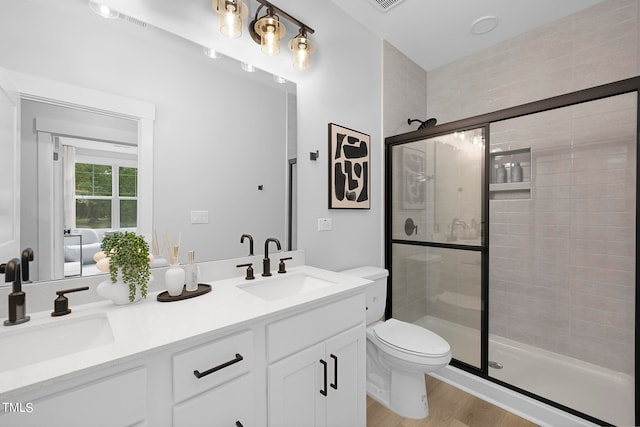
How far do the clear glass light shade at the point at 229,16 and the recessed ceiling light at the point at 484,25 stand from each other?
1.84 meters

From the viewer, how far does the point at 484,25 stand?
2170 millimetres

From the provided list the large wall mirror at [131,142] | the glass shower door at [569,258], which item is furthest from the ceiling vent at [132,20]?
the glass shower door at [569,258]

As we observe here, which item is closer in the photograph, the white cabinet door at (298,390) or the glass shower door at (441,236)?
the white cabinet door at (298,390)

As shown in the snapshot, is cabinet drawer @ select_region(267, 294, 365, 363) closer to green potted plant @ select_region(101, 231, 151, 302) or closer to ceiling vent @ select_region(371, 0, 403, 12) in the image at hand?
green potted plant @ select_region(101, 231, 151, 302)

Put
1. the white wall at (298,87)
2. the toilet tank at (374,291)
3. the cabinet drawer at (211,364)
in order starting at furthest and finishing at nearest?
the toilet tank at (374,291), the white wall at (298,87), the cabinet drawer at (211,364)

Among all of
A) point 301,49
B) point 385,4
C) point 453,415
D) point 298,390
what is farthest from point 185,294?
point 385,4

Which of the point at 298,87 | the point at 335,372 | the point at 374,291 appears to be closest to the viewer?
the point at 335,372

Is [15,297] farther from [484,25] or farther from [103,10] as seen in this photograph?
[484,25]

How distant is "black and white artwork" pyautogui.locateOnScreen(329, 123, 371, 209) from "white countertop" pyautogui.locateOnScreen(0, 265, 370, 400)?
2.73ft

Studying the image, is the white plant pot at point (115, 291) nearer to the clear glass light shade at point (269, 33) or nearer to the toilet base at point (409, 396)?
the clear glass light shade at point (269, 33)

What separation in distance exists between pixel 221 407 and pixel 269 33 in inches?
67.9

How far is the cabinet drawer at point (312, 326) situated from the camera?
39.8 inches

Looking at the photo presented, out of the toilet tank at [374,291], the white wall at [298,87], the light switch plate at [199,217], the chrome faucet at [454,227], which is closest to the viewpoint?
the white wall at [298,87]

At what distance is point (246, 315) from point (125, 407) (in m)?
0.37
